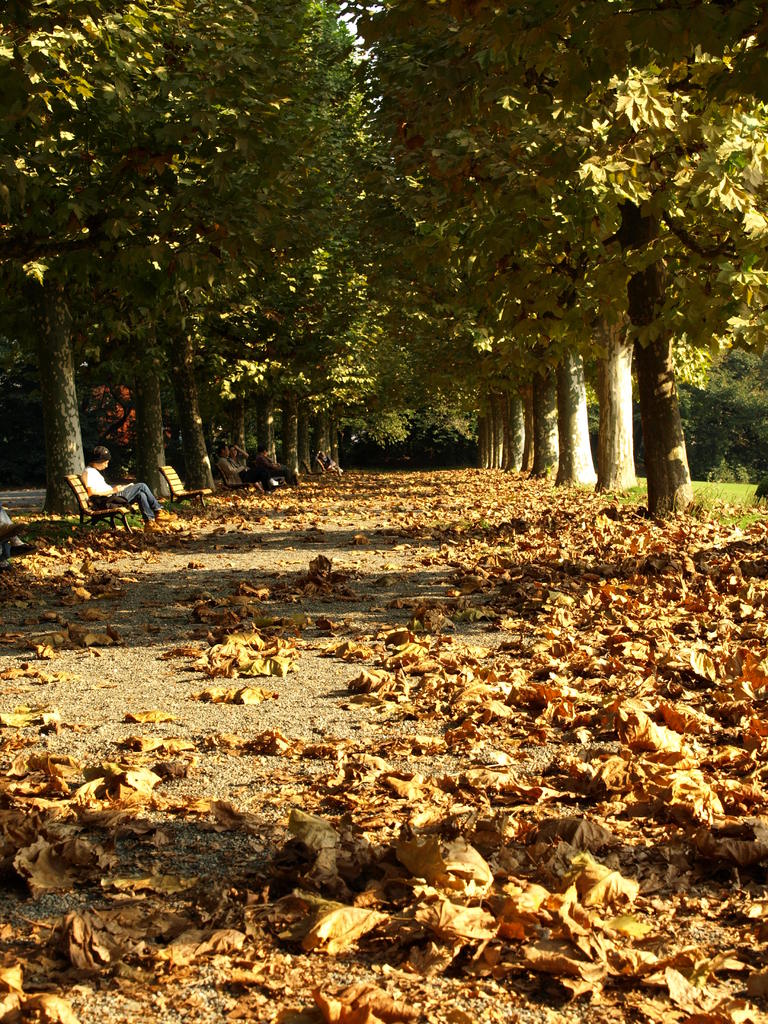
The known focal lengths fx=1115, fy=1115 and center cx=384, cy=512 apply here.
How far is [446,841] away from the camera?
3838mm

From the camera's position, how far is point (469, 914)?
3.13 meters

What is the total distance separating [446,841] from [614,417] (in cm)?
1877

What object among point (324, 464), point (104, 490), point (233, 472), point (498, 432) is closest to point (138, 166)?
point (104, 490)

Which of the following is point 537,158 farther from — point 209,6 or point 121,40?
point 209,6

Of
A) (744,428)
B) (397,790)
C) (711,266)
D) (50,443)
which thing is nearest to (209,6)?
(50,443)

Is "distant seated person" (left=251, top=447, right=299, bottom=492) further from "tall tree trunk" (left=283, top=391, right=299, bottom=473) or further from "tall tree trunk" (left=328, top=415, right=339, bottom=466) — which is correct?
"tall tree trunk" (left=328, top=415, right=339, bottom=466)

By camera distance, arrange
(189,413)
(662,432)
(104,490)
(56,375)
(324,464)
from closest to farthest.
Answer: (662,432)
(104,490)
(56,375)
(189,413)
(324,464)

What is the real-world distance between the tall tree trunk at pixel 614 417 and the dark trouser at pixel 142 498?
28.0ft

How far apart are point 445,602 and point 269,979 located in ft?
21.2

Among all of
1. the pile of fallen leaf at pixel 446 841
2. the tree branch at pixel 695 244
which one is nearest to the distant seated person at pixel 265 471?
the tree branch at pixel 695 244

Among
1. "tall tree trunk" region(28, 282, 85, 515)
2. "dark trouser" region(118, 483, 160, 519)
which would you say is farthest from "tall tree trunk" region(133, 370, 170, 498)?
"dark trouser" region(118, 483, 160, 519)

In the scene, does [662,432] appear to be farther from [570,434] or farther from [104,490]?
[570,434]

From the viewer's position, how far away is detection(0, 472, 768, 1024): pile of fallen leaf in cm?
287

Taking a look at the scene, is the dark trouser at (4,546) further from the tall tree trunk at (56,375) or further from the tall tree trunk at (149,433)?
the tall tree trunk at (149,433)
